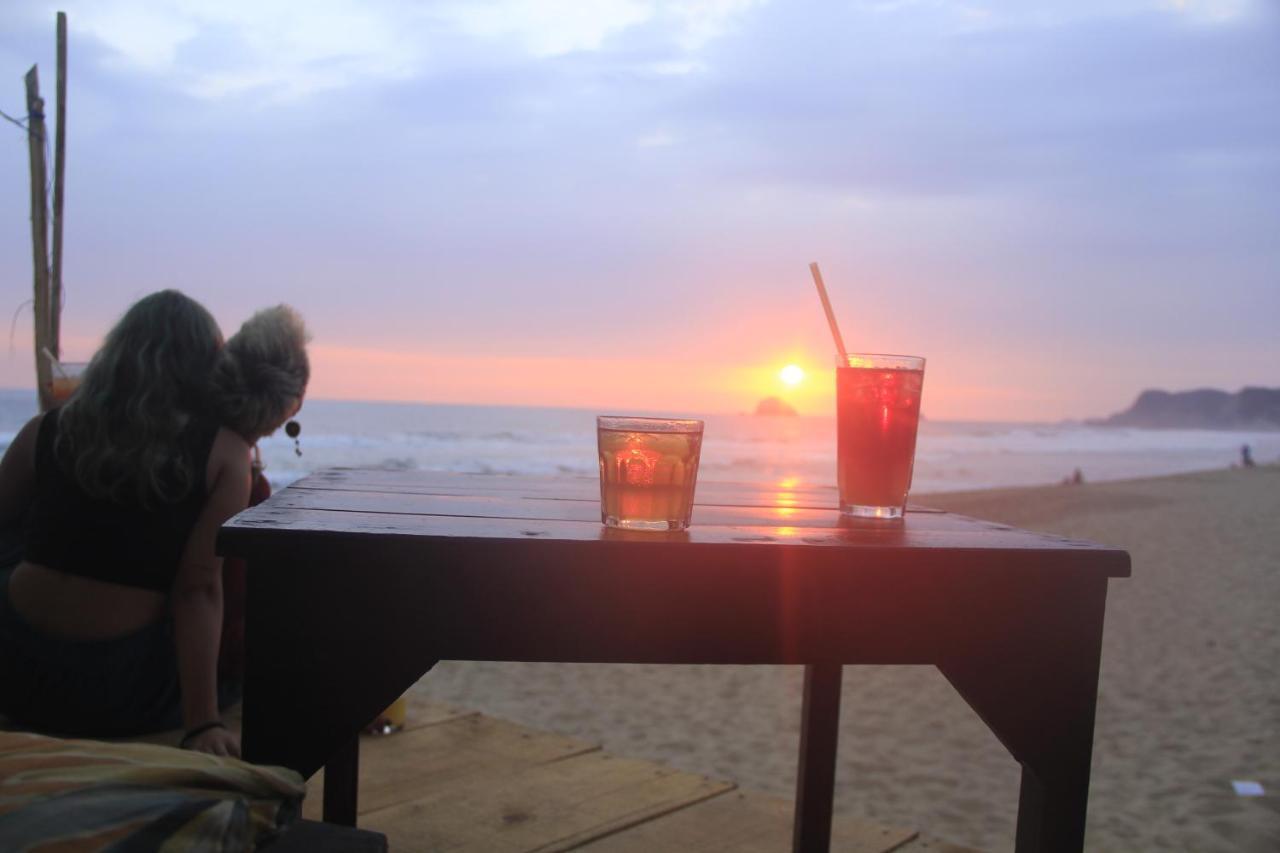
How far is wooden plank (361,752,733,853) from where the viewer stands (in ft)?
6.30

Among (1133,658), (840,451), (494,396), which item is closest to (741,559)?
(840,451)

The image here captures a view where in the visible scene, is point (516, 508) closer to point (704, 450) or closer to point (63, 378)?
point (63, 378)

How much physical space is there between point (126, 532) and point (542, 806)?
0.98 meters

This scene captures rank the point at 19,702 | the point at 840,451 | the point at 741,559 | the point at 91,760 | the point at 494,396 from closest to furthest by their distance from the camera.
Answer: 1. the point at 91,760
2. the point at 741,559
3. the point at 840,451
4. the point at 19,702
5. the point at 494,396

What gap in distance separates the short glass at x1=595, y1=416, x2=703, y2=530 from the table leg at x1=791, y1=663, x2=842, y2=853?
723 mm

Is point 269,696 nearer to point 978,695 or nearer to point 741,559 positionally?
→ point 741,559

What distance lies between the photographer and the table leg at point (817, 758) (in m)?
1.73

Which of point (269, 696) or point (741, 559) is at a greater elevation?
point (741, 559)

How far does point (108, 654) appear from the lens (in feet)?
6.74

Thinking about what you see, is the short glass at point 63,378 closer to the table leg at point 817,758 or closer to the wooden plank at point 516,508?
the wooden plank at point 516,508

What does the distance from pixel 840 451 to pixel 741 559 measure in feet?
1.19

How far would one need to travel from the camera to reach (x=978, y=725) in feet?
15.8

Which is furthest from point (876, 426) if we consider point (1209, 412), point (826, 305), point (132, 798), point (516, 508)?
point (1209, 412)

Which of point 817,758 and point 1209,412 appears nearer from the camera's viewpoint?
point 817,758
